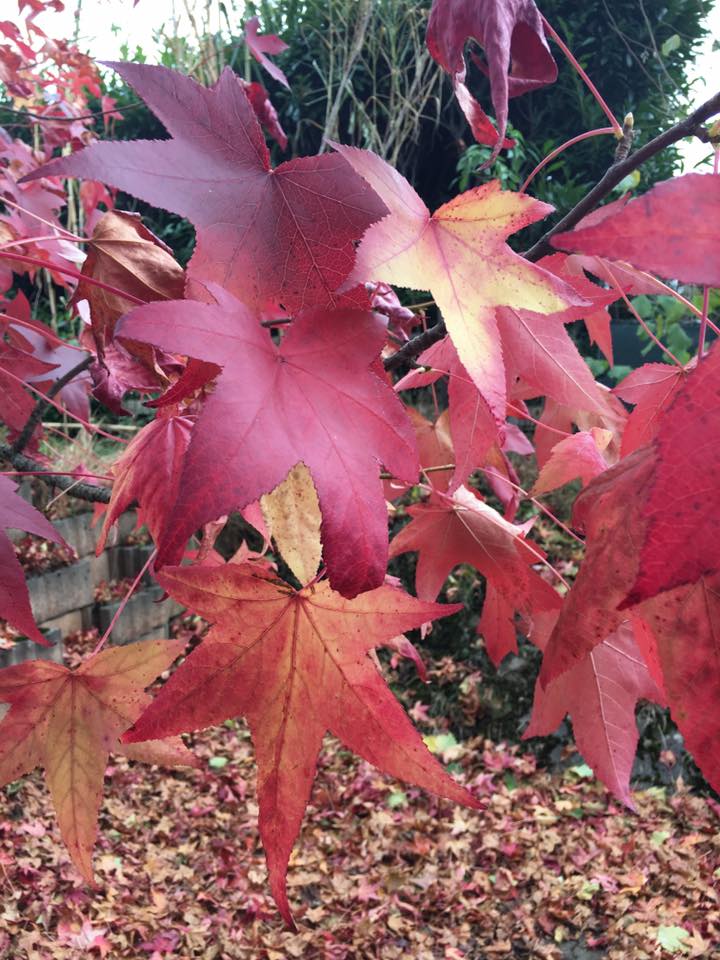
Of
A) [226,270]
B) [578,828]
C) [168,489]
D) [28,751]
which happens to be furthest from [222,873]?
[226,270]

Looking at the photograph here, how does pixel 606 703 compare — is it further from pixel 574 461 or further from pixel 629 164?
pixel 629 164

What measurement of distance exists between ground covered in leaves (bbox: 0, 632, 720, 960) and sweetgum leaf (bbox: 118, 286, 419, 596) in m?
1.97

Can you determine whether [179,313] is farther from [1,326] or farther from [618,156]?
[1,326]

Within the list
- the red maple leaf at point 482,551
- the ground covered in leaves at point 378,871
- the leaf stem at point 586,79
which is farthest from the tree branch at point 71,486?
the ground covered in leaves at point 378,871

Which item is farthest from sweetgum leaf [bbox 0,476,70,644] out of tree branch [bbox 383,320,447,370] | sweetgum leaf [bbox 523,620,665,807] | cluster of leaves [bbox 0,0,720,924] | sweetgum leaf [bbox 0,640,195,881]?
sweetgum leaf [bbox 523,620,665,807]

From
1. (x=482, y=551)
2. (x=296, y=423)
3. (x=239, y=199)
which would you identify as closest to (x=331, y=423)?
(x=296, y=423)

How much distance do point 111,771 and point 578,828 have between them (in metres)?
1.55

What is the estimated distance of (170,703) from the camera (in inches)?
17.6

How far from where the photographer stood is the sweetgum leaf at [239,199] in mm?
371

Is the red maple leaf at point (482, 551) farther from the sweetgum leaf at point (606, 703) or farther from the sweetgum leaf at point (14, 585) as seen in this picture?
the sweetgum leaf at point (14, 585)

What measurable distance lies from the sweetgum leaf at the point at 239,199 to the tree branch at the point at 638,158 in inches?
4.2

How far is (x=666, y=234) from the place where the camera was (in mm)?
258

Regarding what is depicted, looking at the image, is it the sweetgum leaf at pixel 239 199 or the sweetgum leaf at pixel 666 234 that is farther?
the sweetgum leaf at pixel 239 199

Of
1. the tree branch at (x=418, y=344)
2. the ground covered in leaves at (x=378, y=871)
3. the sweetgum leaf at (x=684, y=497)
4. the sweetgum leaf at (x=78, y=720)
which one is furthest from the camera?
the ground covered in leaves at (x=378, y=871)
